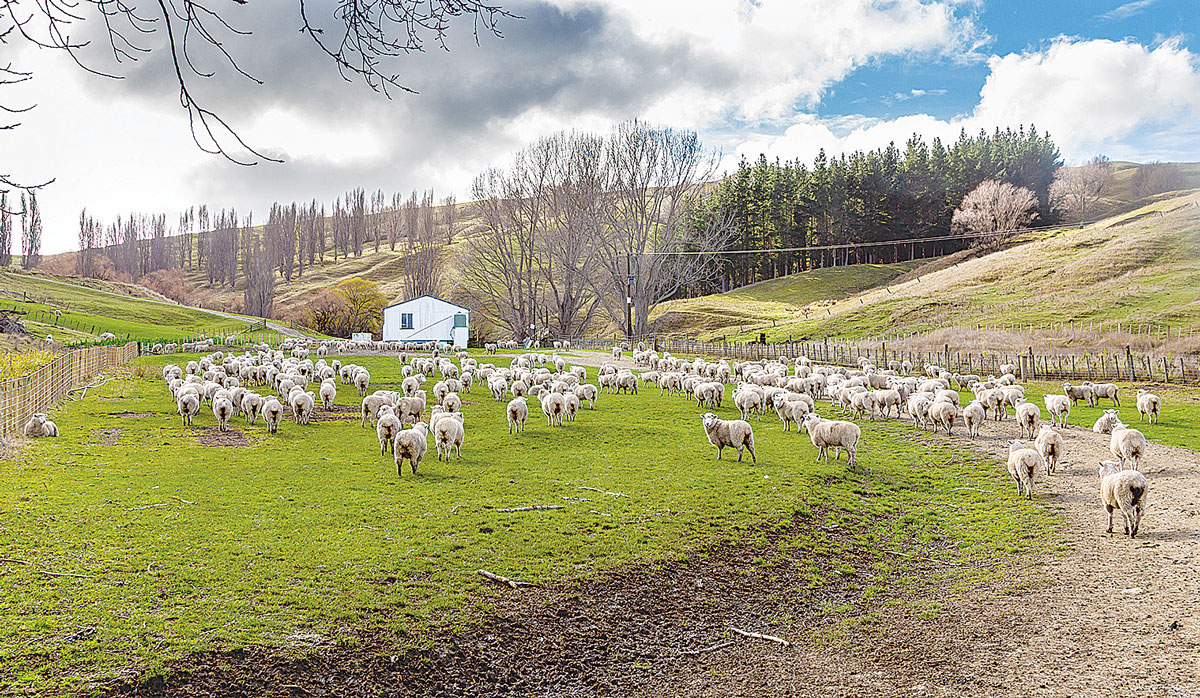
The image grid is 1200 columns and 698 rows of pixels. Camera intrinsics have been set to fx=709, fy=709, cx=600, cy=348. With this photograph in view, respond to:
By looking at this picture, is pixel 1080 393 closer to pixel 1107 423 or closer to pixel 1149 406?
pixel 1149 406

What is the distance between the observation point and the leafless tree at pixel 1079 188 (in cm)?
10894

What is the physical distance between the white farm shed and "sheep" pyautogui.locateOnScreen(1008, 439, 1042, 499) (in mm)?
58188

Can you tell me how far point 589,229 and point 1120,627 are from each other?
64.5 m

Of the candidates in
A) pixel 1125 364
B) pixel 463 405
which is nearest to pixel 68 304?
pixel 463 405

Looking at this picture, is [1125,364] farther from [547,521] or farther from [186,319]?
[186,319]

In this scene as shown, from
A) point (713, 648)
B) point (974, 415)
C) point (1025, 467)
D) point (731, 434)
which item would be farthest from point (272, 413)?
point (974, 415)

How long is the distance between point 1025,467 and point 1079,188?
128801 millimetres

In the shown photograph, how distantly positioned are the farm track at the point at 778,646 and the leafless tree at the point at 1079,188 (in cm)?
11934

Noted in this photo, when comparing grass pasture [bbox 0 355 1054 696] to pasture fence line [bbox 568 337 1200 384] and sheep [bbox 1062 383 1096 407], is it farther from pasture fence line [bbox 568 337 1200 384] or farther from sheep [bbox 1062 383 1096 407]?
pasture fence line [bbox 568 337 1200 384]

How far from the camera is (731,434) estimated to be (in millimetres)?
15469

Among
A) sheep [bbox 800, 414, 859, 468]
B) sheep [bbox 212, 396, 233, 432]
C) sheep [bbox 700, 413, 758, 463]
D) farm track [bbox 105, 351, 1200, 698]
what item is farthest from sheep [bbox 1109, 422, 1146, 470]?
sheep [bbox 212, 396, 233, 432]

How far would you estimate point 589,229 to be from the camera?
6994cm

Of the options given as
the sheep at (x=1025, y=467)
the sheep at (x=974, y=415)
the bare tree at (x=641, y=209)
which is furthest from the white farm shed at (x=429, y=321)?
the sheep at (x=1025, y=467)

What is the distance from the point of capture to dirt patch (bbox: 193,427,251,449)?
16.9 m
